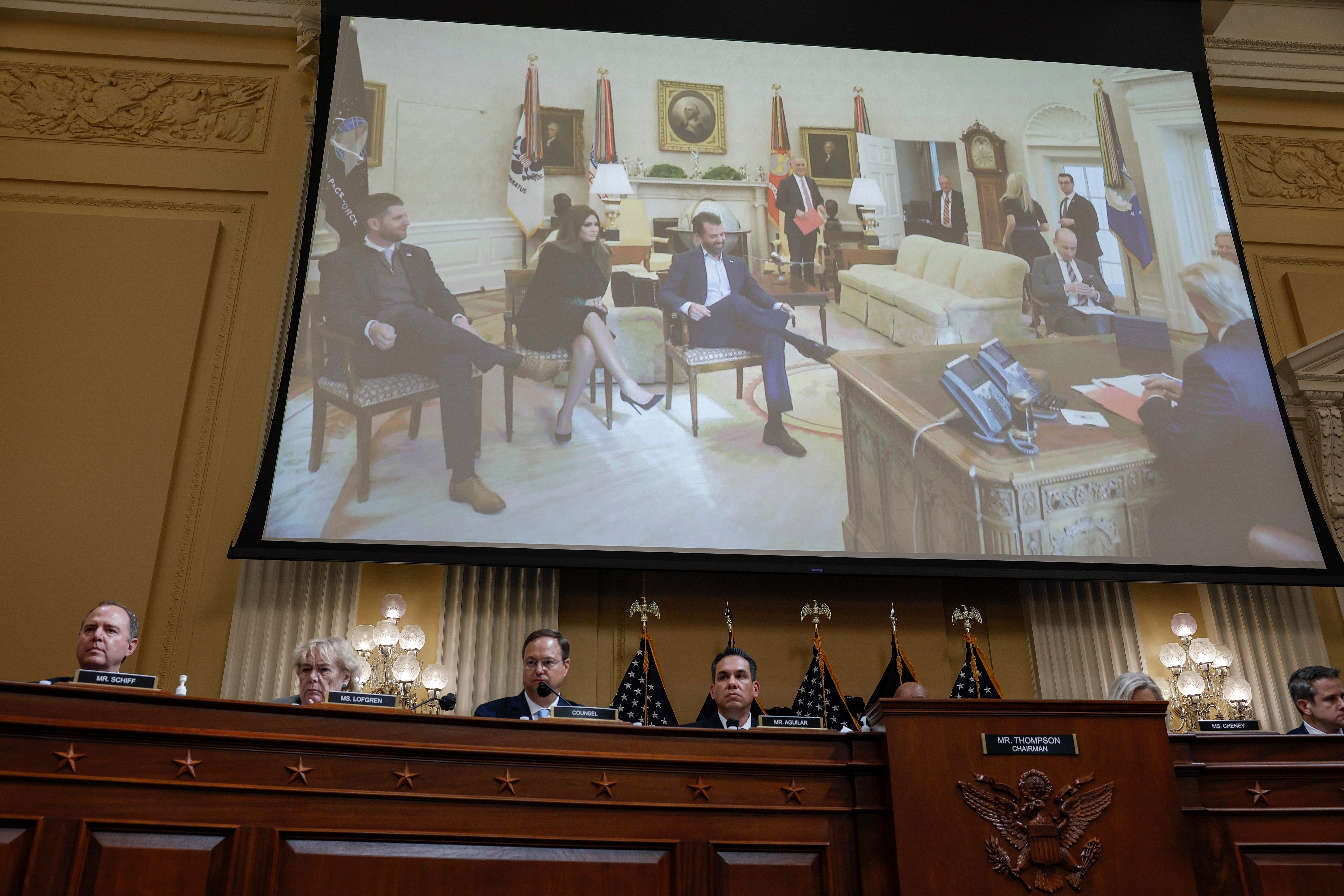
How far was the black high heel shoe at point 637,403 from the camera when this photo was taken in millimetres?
5805

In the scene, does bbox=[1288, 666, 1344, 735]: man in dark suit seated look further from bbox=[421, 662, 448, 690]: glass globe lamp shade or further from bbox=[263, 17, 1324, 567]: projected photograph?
bbox=[421, 662, 448, 690]: glass globe lamp shade

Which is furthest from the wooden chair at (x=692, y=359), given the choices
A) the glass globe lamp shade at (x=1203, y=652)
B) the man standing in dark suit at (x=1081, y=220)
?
the glass globe lamp shade at (x=1203, y=652)

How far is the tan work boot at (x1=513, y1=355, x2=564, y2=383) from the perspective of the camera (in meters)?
5.76

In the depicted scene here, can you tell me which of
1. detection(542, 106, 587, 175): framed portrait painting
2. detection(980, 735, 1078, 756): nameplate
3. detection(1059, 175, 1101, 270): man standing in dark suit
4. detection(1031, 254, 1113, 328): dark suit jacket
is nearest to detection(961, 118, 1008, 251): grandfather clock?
detection(1031, 254, 1113, 328): dark suit jacket

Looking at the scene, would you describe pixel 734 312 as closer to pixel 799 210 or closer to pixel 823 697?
pixel 799 210

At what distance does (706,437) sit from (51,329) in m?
3.50

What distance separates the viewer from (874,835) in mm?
2912

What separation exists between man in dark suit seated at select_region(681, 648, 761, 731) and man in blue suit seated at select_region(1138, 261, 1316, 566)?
274cm

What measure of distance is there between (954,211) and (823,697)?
2.90 meters

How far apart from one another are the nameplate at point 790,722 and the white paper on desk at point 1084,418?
3.20 metres

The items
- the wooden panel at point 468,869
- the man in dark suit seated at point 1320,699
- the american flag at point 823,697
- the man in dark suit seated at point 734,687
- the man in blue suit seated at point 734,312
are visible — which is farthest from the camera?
the man in blue suit seated at point 734,312

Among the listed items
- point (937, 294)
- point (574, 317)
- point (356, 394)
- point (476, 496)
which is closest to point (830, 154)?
point (937, 294)

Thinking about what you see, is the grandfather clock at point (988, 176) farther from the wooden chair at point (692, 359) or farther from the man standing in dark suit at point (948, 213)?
the wooden chair at point (692, 359)

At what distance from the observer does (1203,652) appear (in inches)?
220
